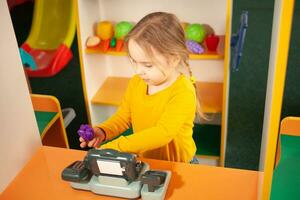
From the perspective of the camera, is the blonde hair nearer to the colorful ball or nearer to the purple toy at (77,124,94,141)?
the purple toy at (77,124,94,141)

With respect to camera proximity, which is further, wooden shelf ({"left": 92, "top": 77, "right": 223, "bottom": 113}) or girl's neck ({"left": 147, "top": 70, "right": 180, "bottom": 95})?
wooden shelf ({"left": 92, "top": 77, "right": 223, "bottom": 113})

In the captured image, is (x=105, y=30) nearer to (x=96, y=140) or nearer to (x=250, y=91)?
(x=96, y=140)

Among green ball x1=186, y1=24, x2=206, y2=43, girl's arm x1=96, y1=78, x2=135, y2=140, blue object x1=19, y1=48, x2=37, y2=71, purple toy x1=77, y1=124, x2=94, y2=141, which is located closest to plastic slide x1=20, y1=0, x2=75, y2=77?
blue object x1=19, y1=48, x2=37, y2=71

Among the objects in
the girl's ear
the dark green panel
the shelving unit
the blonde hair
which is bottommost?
the dark green panel

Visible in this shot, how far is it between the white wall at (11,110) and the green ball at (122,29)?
77 centimetres

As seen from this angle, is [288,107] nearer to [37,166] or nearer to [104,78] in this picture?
[104,78]

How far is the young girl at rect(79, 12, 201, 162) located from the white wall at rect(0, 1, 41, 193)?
0.41 feet

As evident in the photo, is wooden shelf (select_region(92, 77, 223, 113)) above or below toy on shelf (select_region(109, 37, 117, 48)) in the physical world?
below

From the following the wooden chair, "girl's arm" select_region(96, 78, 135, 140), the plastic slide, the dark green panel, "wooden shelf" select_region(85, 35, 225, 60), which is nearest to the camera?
"girl's arm" select_region(96, 78, 135, 140)

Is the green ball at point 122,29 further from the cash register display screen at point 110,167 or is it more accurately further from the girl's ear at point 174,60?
the cash register display screen at point 110,167

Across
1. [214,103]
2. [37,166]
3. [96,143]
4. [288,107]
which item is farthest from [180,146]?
[288,107]

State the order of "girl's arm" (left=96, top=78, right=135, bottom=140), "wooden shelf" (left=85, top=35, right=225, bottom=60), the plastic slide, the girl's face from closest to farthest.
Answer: the girl's face → "girl's arm" (left=96, top=78, right=135, bottom=140) → "wooden shelf" (left=85, top=35, right=225, bottom=60) → the plastic slide

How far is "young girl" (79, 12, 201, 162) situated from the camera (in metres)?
0.73

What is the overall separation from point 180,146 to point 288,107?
84 centimetres
